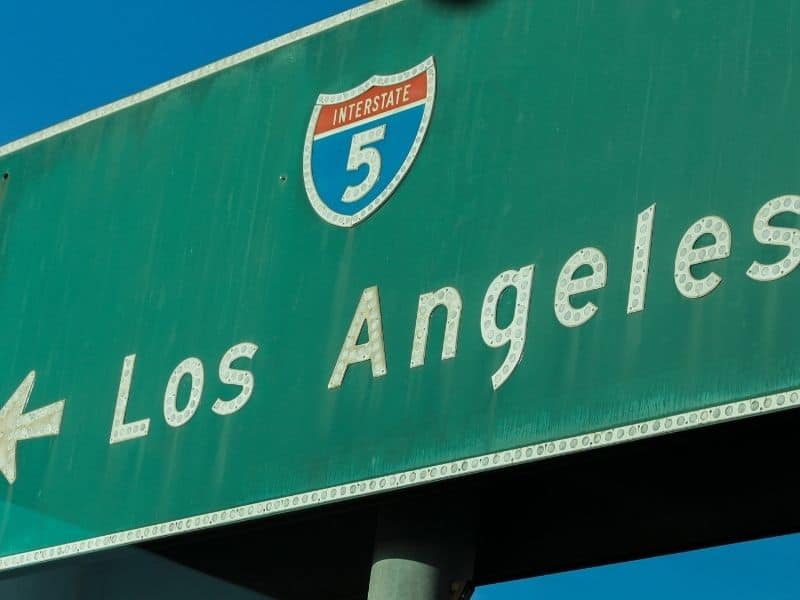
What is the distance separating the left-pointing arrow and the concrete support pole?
3.77 metres

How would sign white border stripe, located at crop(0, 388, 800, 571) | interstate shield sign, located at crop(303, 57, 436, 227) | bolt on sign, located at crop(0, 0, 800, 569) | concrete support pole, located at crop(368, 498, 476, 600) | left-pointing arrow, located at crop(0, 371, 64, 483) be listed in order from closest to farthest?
sign white border stripe, located at crop(0, 388, 800, 571)
bolt on sign, located at crop(0, 0, 800, 569)
concrete support pole, located at crop(368, 498, 476, 600)
interstate shield sign, located at crop(303, 57, 436, 227)
left-pointing arrow, located at crop(0, 371, 64, 483)

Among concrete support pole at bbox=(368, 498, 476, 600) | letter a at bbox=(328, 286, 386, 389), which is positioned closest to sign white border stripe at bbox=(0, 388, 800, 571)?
concrete support pole at bbox=(368, 498, 476, 600)

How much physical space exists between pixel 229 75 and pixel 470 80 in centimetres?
296

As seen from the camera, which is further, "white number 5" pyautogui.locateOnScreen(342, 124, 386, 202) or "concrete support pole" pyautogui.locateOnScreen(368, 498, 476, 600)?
"white number 5" pyautogui.locateOnScreen(342, 124, 386, 202)

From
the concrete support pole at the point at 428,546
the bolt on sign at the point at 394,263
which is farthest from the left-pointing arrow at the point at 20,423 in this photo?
the concrete support pole at the point at 428,546

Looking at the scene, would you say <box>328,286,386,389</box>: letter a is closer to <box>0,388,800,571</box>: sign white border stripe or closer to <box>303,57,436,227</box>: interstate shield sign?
<box>303,57,436,227</box>: interstate shield sign

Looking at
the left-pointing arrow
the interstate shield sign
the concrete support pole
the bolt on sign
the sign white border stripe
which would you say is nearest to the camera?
the sign white border stripe

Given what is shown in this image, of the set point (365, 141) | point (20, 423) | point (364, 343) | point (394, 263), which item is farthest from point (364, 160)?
point (20, 423)

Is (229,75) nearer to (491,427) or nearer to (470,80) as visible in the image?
(470,80)

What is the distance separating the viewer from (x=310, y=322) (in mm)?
15055

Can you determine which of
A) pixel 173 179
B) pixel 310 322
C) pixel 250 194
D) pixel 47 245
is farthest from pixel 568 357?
pixel 47 245

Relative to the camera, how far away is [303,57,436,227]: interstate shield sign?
592 inches

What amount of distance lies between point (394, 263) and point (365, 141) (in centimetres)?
114

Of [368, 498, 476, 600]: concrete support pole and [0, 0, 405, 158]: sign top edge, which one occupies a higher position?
[0, 0, 405, 158]: sign top edge
